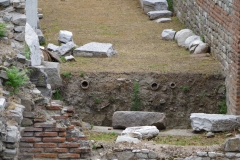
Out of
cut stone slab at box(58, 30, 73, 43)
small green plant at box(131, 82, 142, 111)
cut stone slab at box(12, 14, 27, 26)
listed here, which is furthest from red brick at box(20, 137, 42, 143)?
cut stone slab at box(58, 30, 73, 43)

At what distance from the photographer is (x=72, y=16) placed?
1952 centimetres

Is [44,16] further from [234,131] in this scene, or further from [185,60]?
[234,131]

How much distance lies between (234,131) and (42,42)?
17.4 ft

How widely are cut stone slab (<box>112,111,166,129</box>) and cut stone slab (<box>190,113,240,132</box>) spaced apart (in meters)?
0.58

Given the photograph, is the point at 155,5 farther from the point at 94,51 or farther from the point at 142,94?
the point at 142,94

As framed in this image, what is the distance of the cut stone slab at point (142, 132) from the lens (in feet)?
39.4

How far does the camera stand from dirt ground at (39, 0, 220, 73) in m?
15.1

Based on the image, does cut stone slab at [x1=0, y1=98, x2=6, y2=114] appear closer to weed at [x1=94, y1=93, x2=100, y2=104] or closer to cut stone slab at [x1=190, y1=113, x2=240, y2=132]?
cut stone slab at [x1=190, y1=113, x2=240, y2=132]

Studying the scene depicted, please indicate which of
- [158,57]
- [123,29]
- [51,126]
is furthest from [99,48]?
[51,126]

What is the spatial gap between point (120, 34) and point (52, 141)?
732cm

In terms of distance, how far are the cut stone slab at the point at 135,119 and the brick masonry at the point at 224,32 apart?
1419mm

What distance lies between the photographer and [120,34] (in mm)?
17875

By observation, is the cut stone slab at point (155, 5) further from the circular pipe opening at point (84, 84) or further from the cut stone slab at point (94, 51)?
the circular pipe opening at point (84, 84)

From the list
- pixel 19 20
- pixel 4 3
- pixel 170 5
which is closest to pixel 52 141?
pixel 19 20
